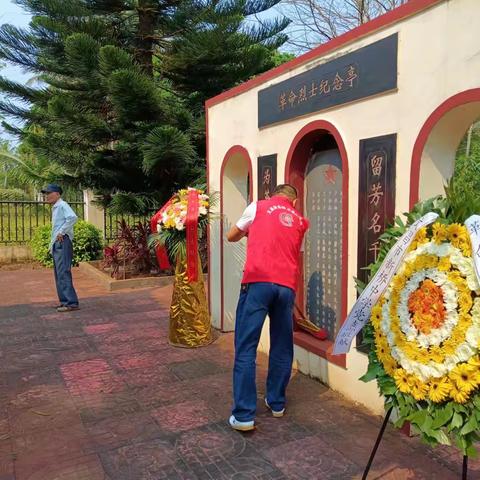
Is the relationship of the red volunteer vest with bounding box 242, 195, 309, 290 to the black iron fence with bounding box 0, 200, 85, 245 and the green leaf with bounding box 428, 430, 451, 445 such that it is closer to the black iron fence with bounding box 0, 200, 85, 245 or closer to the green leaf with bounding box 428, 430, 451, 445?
the green leaf with bounding box 428, 430, 451, 445

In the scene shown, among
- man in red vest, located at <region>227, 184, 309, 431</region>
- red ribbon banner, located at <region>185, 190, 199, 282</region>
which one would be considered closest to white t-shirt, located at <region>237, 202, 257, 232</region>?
man in red vest, located at <region>227, 184, 309, 431</region>

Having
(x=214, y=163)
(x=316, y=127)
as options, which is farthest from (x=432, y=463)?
(x=214, y=163)

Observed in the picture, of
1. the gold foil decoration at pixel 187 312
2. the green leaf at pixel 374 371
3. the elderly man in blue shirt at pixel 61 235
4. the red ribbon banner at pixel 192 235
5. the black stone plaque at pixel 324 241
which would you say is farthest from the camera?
the elderly man in blue shirt at pixel 61 235

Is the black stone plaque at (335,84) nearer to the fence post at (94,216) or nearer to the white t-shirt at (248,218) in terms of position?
the white t-shirt at (248,218)

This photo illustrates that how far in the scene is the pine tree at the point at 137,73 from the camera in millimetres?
8852

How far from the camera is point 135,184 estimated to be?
393 inches

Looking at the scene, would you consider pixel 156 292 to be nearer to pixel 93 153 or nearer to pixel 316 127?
pixel 93 153

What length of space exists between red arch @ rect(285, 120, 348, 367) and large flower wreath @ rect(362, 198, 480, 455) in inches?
49.2

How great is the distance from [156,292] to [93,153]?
135 inches

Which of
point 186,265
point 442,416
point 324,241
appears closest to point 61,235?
point 186,265

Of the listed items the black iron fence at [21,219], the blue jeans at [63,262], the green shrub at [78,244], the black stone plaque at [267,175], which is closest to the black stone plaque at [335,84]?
the black stone plaque at [267,175]

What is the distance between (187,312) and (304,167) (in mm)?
1883

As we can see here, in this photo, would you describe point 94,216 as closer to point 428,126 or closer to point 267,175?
point 267,175

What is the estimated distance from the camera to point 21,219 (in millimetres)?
11875
